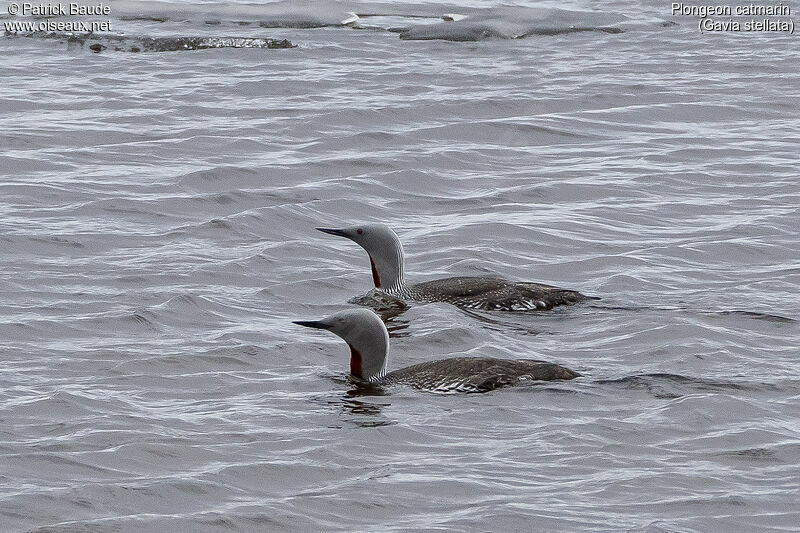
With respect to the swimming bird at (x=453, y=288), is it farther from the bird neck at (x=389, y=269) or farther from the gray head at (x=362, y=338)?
the gray head at (x=362, y=338)

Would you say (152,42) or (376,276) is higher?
(152,42)

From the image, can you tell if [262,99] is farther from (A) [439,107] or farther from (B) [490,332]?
(B) [490,332]

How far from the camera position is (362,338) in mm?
8758

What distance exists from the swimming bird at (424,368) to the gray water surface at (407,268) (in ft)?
0.38

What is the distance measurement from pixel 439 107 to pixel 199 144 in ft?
10.2

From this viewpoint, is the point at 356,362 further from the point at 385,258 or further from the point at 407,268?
the point at 407,268

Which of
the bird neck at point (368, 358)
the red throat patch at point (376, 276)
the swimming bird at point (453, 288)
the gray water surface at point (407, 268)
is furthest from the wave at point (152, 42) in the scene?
the bird neck at point (368, 358)

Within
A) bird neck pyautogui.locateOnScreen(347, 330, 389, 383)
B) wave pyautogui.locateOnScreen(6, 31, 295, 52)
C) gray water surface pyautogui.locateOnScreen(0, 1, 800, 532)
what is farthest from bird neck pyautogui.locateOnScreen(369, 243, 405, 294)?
wave pyautogui.locateOnScreen(6, 31, 295, 52)

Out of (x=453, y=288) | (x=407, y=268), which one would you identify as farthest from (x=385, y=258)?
(x=407, y=268)

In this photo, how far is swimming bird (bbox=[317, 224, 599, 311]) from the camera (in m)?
10.1

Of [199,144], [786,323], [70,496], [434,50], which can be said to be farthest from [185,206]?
[434,50]

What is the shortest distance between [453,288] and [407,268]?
4.05 feet

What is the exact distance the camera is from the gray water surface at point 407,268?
6.98 metres

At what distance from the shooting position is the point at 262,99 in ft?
57.1
